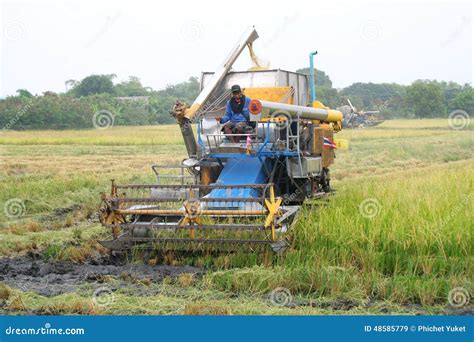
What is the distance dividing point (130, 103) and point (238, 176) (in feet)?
141

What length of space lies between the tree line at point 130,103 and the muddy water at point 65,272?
28.9m

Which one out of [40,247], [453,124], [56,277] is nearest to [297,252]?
[56,277]

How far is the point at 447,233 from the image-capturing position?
8367mm

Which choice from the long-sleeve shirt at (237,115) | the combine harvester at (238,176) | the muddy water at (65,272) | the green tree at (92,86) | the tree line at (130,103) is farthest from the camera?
the green tree at (92,86)

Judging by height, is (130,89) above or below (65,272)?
above

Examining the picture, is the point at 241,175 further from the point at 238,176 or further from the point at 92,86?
the point at 92,86

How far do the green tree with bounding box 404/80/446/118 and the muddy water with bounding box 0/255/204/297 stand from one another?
50882mm

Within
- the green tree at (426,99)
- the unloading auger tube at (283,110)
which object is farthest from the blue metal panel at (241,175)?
the green tree at (426,99)

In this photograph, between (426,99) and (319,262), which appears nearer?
(319,262)

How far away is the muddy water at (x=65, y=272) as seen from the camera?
25.6ft

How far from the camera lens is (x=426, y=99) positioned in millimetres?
57531

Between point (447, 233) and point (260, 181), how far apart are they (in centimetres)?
282

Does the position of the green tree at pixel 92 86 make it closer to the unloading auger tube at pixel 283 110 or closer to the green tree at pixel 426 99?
the green tree at pixel 426 99

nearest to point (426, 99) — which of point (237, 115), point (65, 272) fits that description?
point (237, 115)
